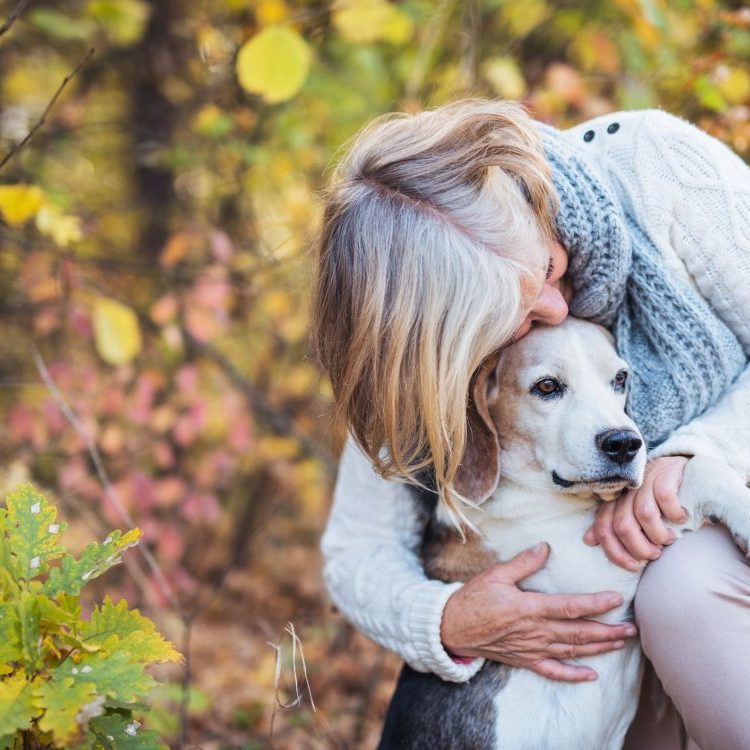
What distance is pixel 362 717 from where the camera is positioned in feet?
11.3

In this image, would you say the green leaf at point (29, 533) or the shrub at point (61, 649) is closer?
the shrub at point (61, 649)

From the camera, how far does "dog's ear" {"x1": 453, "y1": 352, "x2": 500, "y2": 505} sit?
7.11 ft

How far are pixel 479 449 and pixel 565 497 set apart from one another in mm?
234

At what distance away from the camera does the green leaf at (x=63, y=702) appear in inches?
49.3

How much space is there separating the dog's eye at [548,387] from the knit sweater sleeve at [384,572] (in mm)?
473

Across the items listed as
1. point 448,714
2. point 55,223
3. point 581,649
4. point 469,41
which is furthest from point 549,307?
point 469,41

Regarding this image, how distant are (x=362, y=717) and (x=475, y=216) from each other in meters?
2.22

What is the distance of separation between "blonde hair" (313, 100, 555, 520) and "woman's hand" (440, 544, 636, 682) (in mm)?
317

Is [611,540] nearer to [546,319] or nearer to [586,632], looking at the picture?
[586,632]

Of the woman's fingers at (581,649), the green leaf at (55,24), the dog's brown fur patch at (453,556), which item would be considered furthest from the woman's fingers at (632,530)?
the green leaf at (55,24)

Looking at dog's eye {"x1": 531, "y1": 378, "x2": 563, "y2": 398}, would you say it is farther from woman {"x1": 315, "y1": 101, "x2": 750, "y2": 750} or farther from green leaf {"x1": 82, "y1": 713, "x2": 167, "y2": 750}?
green leaf {"x1": 82, "y1": 713, "x2": 167, "y2": 750}

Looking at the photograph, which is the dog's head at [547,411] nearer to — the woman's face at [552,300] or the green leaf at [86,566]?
the woman's face at [552,300]

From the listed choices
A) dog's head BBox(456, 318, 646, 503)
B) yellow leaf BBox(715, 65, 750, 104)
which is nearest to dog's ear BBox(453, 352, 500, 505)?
dog's head BBox(456, 318, 646, 503)

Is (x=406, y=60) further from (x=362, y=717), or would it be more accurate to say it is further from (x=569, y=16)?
(x=362, y=717)
